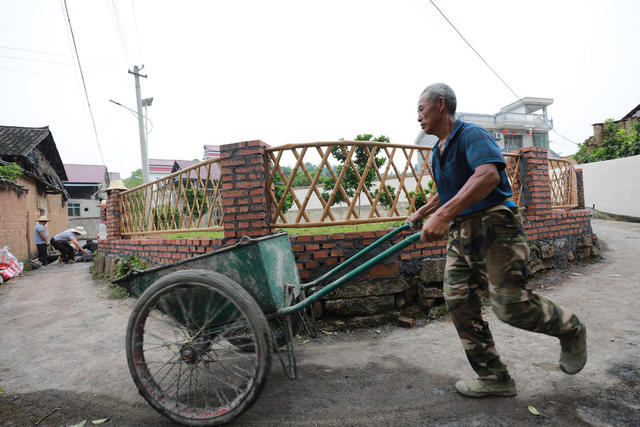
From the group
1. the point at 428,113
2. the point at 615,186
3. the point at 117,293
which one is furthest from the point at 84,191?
the point at 615,186

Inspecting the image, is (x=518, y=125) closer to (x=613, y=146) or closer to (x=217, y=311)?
(x=613, y=146)

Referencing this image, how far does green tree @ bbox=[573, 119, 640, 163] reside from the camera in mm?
12601

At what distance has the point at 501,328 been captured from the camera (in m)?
2.87

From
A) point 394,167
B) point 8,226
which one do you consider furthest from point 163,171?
point 394,167

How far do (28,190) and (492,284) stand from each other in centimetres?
1341

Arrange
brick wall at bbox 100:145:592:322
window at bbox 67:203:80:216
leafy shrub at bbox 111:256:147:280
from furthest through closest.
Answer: window at bbox 67:203:80:216 → leafy shrub at bbox 111:256:147:280 → brick wall at bbox 100:145:592:322

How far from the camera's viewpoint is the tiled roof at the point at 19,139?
43.0 ft

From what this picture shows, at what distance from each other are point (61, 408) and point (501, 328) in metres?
3.32

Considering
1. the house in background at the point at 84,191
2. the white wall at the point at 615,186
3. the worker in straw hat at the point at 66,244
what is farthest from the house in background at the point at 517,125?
the house in background at the point at 84,191

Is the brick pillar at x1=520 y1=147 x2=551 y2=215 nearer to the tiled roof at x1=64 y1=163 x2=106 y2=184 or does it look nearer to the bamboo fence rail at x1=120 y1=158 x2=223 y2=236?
the bamboo fence rail at x1=120 y1=158 x2=223 y2=236

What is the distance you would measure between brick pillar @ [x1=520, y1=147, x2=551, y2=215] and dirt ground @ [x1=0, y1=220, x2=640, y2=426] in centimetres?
127

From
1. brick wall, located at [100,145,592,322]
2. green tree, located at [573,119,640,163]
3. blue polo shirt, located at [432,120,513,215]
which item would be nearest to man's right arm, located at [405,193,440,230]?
blue polo shirt, located at [432,120,513,215]

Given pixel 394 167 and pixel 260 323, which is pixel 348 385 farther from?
pixel 394 167

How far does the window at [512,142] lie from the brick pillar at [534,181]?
2509cm
